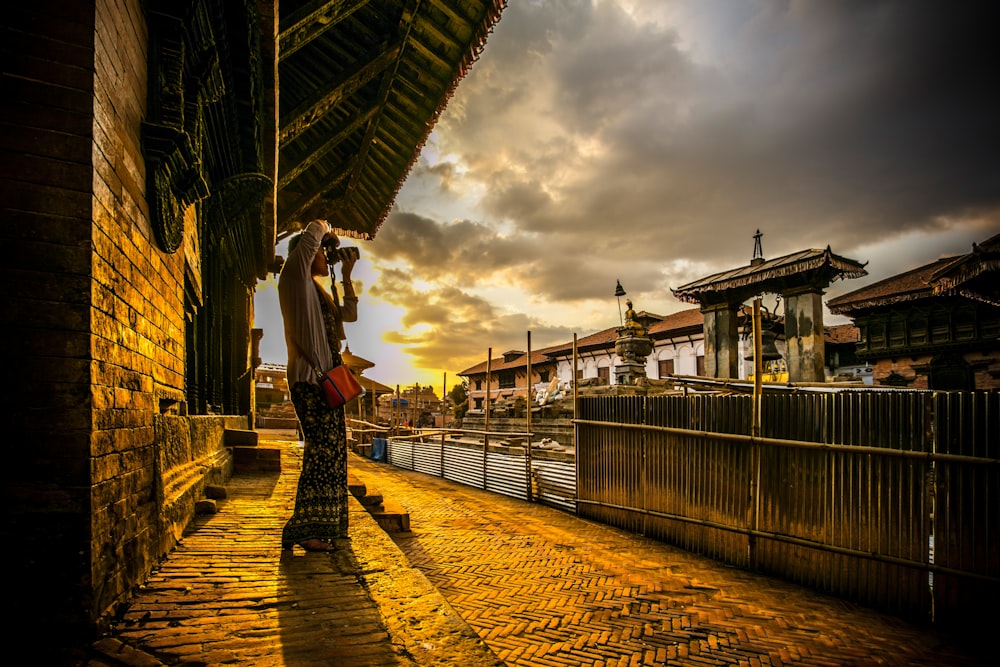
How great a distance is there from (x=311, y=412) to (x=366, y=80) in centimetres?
438

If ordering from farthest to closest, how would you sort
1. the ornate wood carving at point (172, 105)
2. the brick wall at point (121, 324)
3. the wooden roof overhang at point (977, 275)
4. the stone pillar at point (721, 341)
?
the stone pillar at point (721, 341)
the wooden roof overhang at point (977, 275)
the ornate wood carving at point (172, 105)
the brick wall at point (121, 324)

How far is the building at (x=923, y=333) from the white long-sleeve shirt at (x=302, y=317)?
829 inches

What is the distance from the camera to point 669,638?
410 centimetres

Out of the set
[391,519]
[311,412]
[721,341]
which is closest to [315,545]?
[311,412]

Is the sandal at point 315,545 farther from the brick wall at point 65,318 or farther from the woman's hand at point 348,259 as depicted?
the woman's hand at point 348,259

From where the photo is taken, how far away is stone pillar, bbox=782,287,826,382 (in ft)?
50.9

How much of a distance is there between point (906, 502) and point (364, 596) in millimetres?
5434

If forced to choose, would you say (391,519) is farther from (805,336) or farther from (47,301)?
(805,336)

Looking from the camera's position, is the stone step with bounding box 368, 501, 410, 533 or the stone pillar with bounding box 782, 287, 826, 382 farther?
the stone pillar with bounding box 782, 287, 826, 382

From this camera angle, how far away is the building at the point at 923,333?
19.7 m

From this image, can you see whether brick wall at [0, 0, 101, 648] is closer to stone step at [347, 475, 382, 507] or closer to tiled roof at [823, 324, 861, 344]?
stone step at [347, 475, 382, 507]

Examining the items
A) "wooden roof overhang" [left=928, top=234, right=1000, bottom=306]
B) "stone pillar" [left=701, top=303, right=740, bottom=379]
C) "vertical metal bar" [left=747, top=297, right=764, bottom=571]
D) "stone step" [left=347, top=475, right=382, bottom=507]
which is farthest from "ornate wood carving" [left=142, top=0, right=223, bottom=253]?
"stone pillar" [left=701, top=303, right=740, bottom=379]

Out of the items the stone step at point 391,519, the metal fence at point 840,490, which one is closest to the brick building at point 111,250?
the stone step at point 391,519

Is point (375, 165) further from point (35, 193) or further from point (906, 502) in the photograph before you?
point (906, 502)
